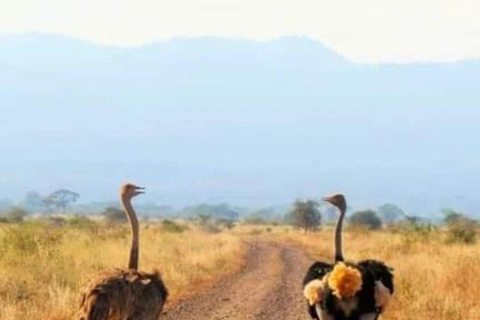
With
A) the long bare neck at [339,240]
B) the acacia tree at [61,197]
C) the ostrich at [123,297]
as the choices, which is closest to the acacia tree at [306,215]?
the long bare neck at [339,240]

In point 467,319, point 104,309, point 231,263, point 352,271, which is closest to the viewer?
point 352,271

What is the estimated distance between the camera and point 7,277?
18.4 m

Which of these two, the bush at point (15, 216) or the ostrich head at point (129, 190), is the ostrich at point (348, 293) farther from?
the bush at point (15, 216)

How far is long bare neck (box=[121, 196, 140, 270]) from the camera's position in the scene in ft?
39.8

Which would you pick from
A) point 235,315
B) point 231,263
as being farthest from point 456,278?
point 231,263

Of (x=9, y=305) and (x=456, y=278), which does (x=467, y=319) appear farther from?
(x=9, y=305)

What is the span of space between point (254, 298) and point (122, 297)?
9.30 meters

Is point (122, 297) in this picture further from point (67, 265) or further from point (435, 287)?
point (67, 265)

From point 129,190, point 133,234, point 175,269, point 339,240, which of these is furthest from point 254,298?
point 339,240

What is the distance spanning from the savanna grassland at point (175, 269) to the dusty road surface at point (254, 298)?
453 millimetres

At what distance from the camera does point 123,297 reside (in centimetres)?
1062

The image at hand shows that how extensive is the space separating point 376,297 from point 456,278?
27.9 feet

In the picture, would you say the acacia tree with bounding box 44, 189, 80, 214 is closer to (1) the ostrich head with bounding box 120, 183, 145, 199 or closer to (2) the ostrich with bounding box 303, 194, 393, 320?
(1) the ostrich head with bounding box 120, 183, 145, 199

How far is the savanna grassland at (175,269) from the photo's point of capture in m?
15.0
